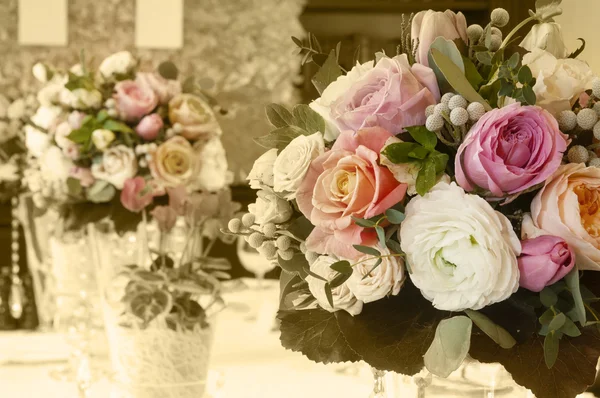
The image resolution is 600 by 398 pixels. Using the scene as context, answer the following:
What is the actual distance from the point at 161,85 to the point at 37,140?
1.10 feet

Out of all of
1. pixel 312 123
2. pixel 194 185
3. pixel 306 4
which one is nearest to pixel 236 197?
pixel 306 4

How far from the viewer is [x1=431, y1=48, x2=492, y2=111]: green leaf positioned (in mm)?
655

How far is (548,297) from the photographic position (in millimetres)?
650

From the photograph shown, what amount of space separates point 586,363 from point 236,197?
9.43 ft

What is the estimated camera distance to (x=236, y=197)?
137 inches

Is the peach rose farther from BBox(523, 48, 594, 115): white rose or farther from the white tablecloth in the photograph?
the white tablecloth

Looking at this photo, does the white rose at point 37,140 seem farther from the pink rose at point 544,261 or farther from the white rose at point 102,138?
the pink rose at point 544,261

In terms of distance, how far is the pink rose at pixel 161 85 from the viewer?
4.95 ft

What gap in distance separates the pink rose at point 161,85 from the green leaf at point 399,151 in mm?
941

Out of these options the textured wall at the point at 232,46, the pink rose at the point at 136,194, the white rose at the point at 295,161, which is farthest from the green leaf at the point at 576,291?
the textured wall at the point at 232,46

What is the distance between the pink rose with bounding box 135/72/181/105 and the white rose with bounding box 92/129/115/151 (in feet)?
0.40

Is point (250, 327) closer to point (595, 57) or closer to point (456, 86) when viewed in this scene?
point (456, 86)

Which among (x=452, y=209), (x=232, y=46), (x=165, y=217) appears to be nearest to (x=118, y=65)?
(x=165, y=217)

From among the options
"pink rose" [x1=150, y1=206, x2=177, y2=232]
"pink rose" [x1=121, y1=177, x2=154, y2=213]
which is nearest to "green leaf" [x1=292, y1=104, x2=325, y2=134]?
"pink rose" [x1=150, y1=206, x2=177, y2=232]
